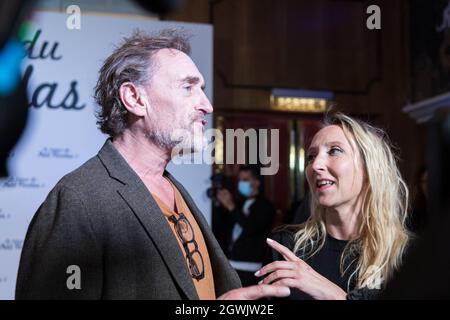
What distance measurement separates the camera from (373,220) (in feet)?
3.51

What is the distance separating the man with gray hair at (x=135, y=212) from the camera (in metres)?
0.93

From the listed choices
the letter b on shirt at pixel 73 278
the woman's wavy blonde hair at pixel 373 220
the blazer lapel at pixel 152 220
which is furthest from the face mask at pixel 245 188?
the letter b on shirt at pixel 73 278

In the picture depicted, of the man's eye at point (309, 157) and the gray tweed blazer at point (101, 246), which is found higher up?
the man's eye at point (309, 157)

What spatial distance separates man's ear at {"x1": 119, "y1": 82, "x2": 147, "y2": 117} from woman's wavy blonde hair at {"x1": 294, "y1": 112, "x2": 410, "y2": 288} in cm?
32

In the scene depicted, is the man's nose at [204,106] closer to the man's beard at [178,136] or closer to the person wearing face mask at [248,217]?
the man's beard at [178,136]

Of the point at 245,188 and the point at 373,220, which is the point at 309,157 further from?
the point at 245,188

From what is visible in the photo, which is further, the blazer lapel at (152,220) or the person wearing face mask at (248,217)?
the person wearing face mask at (248,217)


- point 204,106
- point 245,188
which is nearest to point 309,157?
point 204,106

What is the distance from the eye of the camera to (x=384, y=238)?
1.05 m

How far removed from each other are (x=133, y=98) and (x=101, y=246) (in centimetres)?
24

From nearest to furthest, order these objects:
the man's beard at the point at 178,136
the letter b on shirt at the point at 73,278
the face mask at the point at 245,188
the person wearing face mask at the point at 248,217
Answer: the letter b on shirt at the point at 73,278
the man's beard at the point at 178,136
the person wearing face mask at the point at 248,217
the face mask at the point at 245,188
